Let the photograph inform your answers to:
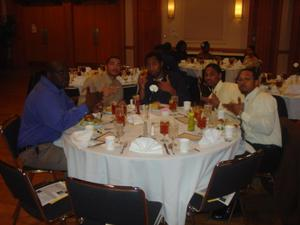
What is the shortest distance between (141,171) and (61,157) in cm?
95

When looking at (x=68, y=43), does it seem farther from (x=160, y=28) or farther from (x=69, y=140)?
(x=69, y=140)

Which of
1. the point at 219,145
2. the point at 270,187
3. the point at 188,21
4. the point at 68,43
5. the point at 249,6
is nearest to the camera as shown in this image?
the point at 219,145

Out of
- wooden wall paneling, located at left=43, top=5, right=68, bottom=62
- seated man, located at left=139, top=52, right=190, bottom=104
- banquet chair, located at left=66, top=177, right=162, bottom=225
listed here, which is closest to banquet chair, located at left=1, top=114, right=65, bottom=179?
banquet chair, located at left=66, top=177, right=162, bottom=225

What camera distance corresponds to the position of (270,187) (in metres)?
3.78

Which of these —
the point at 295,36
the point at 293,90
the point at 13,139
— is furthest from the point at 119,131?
the point at 295,36

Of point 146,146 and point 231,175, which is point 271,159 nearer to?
point 231,175

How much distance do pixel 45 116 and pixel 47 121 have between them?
5 cm

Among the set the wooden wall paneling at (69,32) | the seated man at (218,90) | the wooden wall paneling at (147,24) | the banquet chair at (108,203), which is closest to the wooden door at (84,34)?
the wooden wall paneling at (69,32)

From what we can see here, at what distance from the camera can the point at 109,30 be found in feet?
41.4

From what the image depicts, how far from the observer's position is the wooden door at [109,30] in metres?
12.3

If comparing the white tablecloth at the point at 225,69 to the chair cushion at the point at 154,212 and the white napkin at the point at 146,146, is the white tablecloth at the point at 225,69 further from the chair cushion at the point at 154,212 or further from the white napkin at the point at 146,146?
the chair cushion at the point at 154,212

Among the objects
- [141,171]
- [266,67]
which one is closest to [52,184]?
[141,171]

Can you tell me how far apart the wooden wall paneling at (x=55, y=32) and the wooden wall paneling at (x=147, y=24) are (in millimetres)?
3208

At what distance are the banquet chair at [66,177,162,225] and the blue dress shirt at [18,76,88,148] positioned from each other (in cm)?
110
